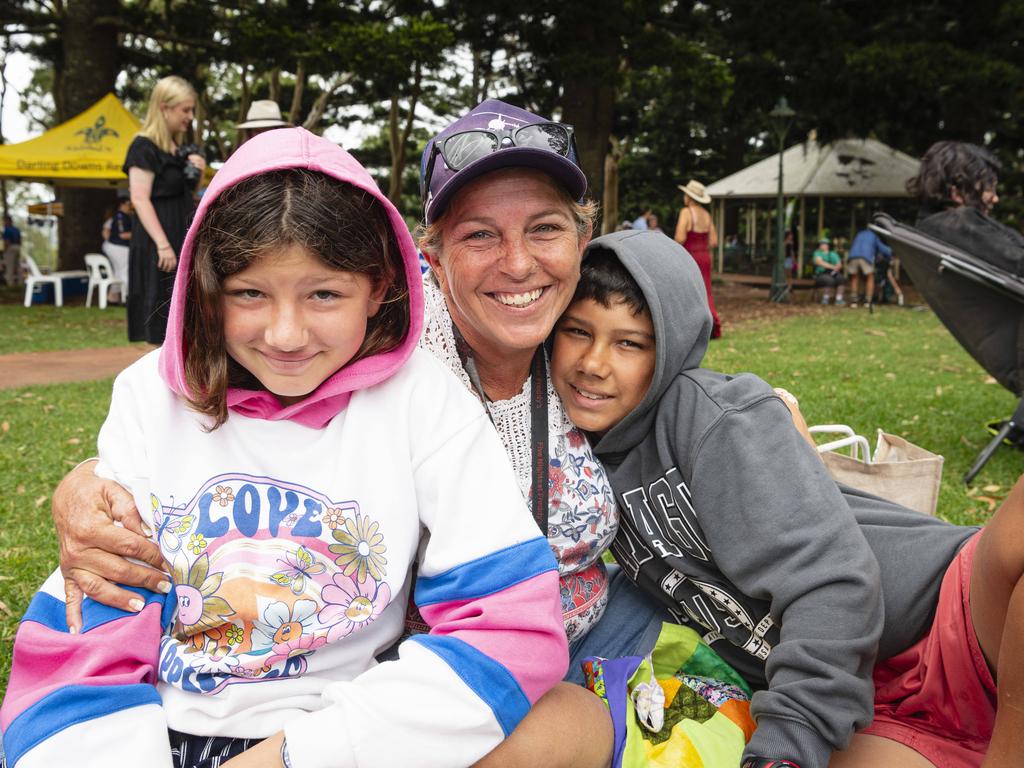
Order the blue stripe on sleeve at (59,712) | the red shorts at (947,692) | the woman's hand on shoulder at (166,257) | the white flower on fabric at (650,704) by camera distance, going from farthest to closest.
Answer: the woman's hand on shoulder at (166,257)
the white flower on fabric at (650,704)
the red shorts at (947,692)
the blue stripe on sleeve at (59,712)

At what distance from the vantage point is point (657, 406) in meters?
2.11

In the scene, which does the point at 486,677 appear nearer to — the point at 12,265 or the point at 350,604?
the point at 350,604

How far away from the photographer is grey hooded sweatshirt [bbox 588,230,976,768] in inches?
67.9

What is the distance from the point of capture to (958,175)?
5.10 meters

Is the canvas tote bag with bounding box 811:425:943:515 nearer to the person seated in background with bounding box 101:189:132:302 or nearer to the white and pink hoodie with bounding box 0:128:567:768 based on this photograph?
the white and pink hoodie with bounding box 0:128:567:768

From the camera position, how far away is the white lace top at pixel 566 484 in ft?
6.82

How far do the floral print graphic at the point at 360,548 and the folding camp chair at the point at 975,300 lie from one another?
4.27 metres

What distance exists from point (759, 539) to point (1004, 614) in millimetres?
465

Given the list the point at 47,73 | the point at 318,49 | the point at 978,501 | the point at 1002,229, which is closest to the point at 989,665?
the point at 978,501

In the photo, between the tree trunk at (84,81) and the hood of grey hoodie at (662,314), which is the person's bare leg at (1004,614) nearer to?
the hood of grey hoodie at (662,314)

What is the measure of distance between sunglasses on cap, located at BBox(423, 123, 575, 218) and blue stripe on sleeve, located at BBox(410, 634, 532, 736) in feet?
3.39

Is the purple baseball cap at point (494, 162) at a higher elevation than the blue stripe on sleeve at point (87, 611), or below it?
higher

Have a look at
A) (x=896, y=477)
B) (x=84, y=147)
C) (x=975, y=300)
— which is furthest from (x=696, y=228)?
(x=84, y=147)

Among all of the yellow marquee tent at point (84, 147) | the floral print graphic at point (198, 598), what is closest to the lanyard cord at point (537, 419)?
the floral print graphic at point (198, 598)
